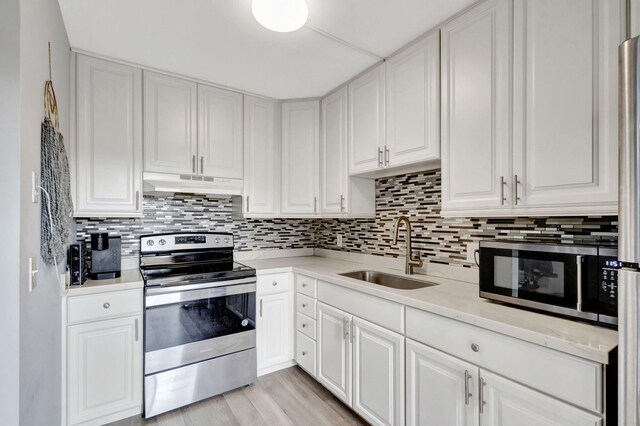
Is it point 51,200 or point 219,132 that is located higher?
point 219,132

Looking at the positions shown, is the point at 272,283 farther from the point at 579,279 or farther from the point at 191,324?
the point at 579,279

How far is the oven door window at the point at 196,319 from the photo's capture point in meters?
1.99

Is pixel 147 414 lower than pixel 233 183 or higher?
lower

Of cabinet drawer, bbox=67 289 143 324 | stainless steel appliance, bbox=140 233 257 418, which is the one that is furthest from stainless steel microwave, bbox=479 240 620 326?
cabinet drawer, bbox=67 289 143 324

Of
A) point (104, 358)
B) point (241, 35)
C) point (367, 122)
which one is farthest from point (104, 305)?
point (367, 122)

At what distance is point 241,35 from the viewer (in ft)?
6.01

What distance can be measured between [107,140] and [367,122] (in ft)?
5.88

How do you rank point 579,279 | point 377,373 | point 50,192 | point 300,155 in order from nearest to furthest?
point 579,279, point 50,192, point 377,373, point 300,155

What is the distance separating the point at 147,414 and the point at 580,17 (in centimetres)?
299

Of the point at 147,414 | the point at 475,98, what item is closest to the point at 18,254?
the point at 147,414

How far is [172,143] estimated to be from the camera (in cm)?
233

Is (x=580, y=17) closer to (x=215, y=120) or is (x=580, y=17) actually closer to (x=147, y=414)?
(x=215, y=120)

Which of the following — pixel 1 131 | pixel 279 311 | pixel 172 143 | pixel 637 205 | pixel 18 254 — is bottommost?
pixel 279 311

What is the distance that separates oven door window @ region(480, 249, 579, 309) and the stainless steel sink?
0.51m
